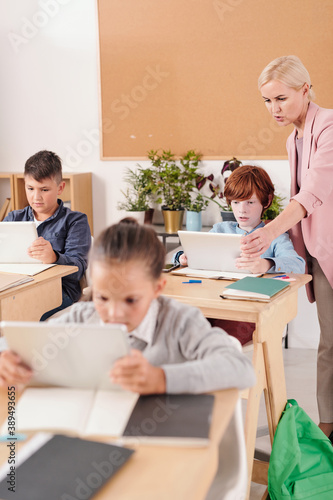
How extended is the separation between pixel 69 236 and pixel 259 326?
1.22 m

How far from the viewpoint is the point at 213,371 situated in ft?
3.58

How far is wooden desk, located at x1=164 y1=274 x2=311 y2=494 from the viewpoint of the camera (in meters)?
1.83

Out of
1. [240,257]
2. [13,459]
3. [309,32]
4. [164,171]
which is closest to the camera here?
[13,459]

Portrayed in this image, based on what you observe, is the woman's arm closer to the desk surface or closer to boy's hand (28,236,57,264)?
the desk surface

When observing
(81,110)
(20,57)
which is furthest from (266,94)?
(20,57)

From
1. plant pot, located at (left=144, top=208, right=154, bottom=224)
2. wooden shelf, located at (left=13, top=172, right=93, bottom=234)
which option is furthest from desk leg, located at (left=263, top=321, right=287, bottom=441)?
wooden shelf, located at (left=13, top=172, right=93, bottom=234)

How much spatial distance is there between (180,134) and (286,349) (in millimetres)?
1586

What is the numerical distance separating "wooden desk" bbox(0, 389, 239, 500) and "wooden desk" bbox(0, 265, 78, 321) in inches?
47.4

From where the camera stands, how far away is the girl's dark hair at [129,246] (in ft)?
3.96

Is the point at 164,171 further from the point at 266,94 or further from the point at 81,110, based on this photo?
the point at 266,94

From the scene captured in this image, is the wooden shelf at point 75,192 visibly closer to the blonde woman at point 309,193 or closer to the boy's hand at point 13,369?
the blonde woman at point 309,193

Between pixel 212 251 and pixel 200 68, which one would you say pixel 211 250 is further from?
pixel 200 68

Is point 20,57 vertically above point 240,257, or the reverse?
point 20,57

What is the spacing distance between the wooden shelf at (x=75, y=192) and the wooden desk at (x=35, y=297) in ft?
5.12
